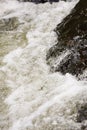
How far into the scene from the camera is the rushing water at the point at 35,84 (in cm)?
662

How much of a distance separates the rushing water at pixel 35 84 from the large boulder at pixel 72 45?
0.21 metres

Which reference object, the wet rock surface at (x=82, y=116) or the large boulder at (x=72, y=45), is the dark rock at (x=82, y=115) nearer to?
the wet rock surface at (x=82, y=116)

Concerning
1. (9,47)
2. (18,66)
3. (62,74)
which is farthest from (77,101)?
(9,47)

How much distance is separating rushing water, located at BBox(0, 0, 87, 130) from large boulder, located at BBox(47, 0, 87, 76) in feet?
0.70

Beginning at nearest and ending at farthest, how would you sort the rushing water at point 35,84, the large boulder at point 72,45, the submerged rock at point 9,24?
the rushing water at point 35,84, the large boulder at point 72,45, the submerged rock at point 9,24

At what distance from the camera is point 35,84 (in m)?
7.82

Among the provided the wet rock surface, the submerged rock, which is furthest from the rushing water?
the submerged rock

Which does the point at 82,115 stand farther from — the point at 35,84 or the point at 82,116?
the point at 35,84

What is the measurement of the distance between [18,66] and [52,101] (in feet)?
6.59

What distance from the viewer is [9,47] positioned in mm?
9648

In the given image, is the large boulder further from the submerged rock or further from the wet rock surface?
the submerged rock

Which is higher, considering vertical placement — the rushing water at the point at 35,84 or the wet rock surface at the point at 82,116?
the wet rock surface at the point at 82,116

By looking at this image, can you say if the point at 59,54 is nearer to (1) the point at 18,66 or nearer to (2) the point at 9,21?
(1) the point at 18,66

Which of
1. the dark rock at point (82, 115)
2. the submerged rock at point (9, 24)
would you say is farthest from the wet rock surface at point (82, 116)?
the submerged rock at point (9, 24)
